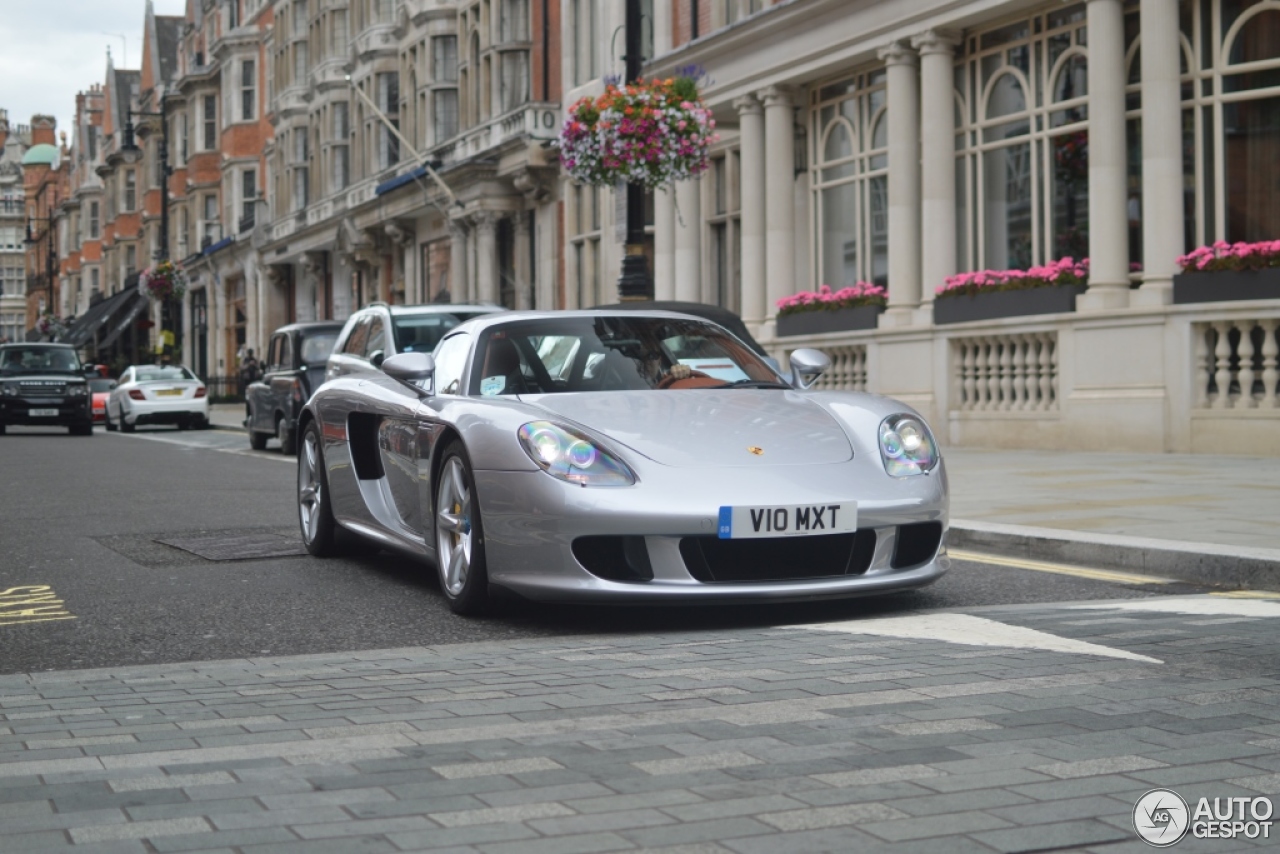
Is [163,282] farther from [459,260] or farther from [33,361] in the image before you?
[33,361]

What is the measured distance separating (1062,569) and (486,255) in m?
29.6

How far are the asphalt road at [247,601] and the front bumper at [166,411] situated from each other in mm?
21474

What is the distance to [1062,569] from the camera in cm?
856

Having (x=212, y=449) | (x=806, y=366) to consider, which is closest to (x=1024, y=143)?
(x=212, y=449)

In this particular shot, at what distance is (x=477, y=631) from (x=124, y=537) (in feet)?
15.9

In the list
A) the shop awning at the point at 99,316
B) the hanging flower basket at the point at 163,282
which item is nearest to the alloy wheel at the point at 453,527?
the hanging flower basket at the point at 163,282

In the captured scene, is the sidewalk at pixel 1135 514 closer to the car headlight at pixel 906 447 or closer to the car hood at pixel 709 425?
the car headlight at pixel 906 447

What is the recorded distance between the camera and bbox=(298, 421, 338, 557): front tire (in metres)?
9.23

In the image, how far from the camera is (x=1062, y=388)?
18.4 m

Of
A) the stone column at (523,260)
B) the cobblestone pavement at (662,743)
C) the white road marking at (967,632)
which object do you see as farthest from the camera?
the stone column at (523,260)

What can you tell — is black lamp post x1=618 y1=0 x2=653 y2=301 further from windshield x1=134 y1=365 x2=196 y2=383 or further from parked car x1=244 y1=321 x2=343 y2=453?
windshield x1=134 y1=365 x2=196 y2=383

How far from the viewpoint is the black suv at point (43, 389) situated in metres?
31.1

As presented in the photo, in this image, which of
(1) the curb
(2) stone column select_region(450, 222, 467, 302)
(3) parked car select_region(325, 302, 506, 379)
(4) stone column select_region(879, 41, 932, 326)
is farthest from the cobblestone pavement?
(2) stone column select_region(450, 222, 467, 302)

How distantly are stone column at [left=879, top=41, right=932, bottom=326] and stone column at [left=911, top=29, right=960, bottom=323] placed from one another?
471 mm
